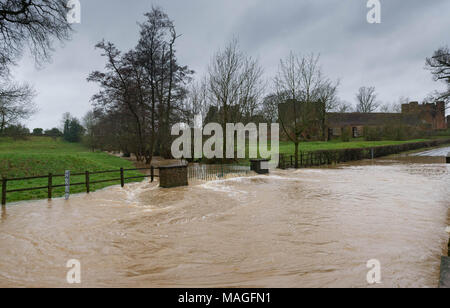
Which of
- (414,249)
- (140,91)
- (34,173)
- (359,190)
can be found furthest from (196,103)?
(414,249)

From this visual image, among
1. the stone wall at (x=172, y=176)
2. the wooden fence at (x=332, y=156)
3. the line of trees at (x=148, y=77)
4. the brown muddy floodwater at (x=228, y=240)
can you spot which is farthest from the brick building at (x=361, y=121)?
the brown muddy floodwater at (x=228, y=240)

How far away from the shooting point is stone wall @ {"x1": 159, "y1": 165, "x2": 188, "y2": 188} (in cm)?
1401

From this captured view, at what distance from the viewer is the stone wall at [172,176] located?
46.0ft

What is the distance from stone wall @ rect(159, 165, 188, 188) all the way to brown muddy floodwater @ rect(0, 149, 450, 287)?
2455 mm

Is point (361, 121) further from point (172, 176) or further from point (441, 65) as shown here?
point (172, 176)

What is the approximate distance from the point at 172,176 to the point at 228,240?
Answer: 329 inches

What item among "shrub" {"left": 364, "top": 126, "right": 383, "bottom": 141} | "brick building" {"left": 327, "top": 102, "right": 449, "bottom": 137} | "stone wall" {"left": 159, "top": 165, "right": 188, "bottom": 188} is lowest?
"stone wall" {"left": 159, "top": 165, "right": 188, "bottom": 188}

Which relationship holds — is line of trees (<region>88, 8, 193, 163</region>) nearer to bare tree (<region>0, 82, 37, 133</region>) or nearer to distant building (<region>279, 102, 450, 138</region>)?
bare tree (<region>0, 82, 37, 133</region>)

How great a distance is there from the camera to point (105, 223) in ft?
25.6

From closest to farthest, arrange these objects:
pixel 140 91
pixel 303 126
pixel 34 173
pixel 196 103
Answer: pixel 34 173 → pixel 303 126 → pixel 140 91 → pixel 196 103

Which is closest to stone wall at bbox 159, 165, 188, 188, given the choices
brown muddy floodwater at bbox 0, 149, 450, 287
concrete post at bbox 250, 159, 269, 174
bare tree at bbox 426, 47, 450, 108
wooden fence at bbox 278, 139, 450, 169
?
brown muddy floodwater at bbox 0, 149, 450, 287

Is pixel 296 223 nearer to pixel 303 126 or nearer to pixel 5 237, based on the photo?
pixel 5 237
